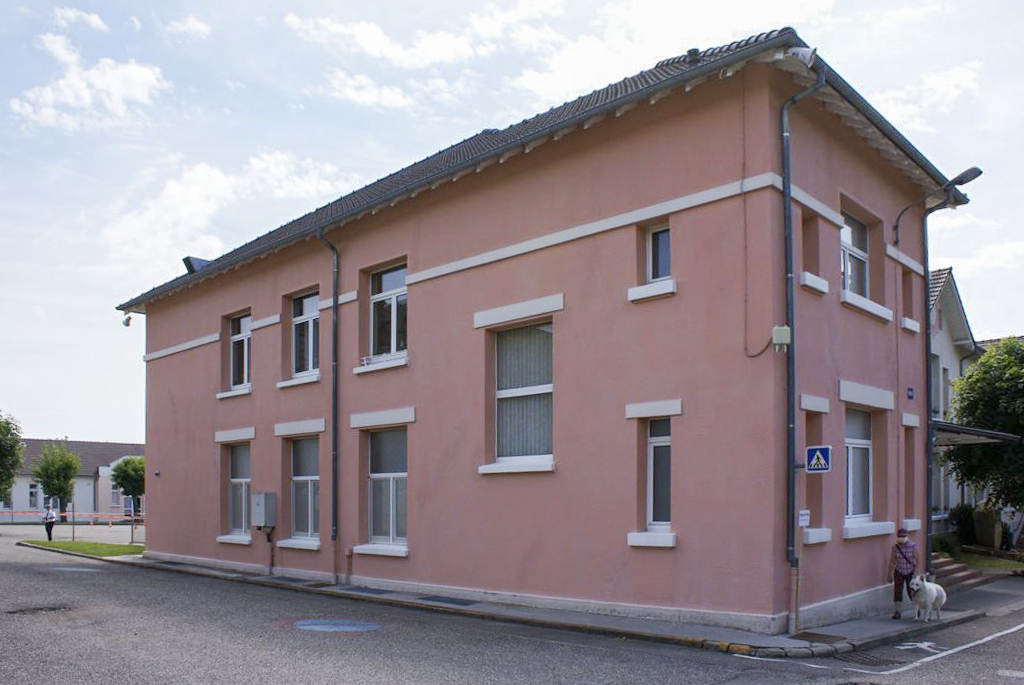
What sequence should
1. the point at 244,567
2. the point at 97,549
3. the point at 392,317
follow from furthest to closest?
the point at 97,549 < the point at 244,567 < the point at 392,317

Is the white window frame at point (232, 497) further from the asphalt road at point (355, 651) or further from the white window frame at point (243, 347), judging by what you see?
the asphalt road at point (355, 651)

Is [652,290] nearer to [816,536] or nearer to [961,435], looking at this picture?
[816,536]

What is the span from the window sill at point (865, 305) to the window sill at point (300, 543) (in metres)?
10.9

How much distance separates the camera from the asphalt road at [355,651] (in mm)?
9531

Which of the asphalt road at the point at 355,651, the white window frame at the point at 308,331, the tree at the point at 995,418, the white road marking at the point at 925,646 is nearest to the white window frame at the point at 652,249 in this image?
the asphalt road at the point at 355,651

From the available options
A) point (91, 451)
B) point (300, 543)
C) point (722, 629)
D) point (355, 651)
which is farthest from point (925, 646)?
point (91, 451)

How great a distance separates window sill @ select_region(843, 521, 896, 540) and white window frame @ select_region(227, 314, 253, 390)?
13516 mm

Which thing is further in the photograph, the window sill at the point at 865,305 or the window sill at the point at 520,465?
the window sill at the point at 520,465

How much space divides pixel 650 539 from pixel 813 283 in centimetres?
397

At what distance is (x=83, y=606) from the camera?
1472 centimetres

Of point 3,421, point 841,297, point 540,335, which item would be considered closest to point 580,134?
point 540,335

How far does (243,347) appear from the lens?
23.2m

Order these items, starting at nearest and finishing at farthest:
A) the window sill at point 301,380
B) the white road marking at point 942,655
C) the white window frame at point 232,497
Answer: the white road marking at point 942,655
the window sill at point 301,380
the white window frame at point 232,497

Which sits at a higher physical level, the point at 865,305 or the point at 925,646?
the point at 865,305
